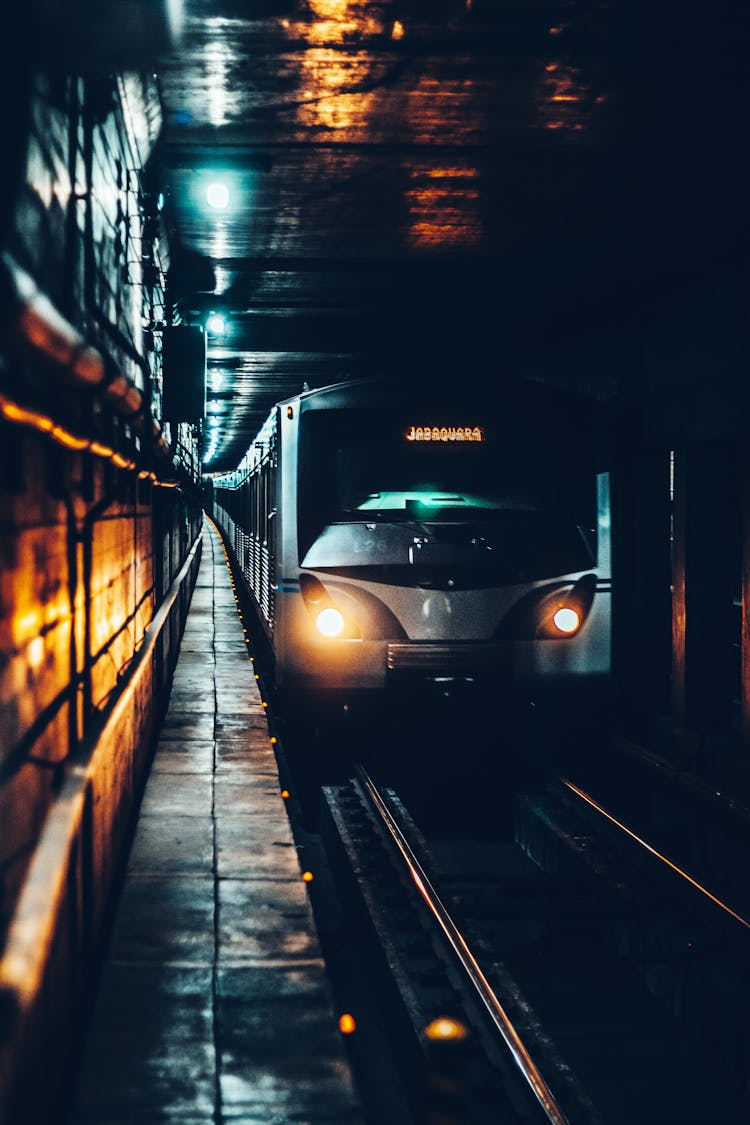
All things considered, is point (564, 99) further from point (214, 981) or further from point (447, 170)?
point (214, 981)

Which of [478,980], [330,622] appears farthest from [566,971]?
[330,622]

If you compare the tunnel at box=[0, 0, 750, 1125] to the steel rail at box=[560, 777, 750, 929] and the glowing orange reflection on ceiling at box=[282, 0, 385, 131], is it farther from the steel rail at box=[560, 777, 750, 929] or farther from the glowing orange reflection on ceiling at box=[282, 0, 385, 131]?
the steel rail at box=[560, 777, 750, 929]

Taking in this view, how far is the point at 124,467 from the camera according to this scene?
21.1 ft

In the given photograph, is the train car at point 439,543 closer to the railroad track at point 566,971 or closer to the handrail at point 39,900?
the railroad track at point 566,971

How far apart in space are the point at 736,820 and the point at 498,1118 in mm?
3770

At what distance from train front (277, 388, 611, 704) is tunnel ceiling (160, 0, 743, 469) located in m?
0.63

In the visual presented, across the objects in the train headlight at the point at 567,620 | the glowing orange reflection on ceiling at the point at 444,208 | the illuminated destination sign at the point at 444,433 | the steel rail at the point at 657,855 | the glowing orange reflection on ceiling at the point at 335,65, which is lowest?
the steel rail at the point at 657,855

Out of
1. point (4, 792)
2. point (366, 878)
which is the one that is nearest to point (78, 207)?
point (4, 792)

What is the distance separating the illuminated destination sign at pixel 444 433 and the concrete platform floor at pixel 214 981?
296 cm

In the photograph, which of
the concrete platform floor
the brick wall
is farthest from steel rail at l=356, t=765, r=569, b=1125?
the brick wall

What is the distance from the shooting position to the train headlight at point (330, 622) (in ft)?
29.1

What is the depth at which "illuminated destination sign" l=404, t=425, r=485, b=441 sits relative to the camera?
901 cm

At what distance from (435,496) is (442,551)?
0.48 meters

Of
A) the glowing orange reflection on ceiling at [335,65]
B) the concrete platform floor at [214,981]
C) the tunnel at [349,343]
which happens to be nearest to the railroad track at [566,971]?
the concrete platform floor at [214,981]
